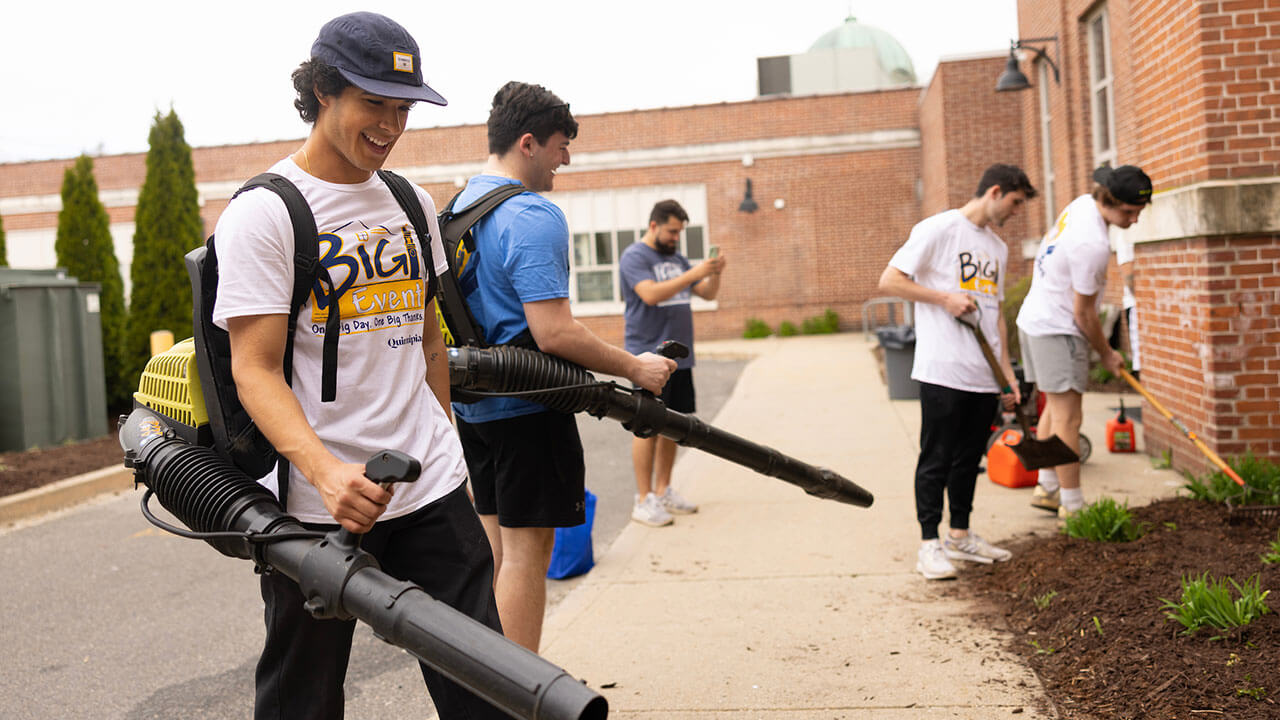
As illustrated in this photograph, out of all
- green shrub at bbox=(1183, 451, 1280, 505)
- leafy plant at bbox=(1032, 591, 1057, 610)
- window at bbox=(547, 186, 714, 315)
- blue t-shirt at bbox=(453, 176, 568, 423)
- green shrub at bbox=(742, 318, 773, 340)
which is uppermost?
window at bbox=(547, 186, 714, 315)

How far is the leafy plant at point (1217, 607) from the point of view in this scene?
3.52 m

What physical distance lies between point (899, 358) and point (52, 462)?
845cm

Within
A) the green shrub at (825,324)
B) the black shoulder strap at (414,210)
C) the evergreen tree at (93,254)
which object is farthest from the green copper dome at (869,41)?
the black shoulder strap at (414,210)

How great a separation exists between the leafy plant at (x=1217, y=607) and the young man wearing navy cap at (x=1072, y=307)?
1.96 m

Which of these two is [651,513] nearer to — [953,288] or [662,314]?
[662,314]

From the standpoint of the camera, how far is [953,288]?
201 inches

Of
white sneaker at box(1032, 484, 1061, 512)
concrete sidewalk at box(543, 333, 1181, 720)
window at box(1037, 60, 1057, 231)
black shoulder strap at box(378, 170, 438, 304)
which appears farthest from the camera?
window at box(1037, 60, 1057, 231)

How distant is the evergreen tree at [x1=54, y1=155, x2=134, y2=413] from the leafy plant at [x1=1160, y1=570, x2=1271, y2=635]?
1196cm

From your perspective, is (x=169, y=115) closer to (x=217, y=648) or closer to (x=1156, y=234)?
(x=217, y=648)

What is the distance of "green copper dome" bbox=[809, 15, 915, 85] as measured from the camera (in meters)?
35.9

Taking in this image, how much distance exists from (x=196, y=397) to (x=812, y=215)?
23.0 m

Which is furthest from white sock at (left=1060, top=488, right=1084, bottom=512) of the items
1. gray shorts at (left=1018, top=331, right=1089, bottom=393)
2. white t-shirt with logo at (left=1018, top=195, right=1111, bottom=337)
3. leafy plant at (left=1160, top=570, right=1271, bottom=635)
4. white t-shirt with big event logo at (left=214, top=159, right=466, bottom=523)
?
white t-shirt with big event logo at (left=214, top=159, right=466, bottom=523)

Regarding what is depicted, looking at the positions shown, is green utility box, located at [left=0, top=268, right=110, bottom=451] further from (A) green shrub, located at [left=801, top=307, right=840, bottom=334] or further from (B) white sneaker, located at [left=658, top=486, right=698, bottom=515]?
(A) green shrub, located at [left=801, top=307, right=840, bottom=334]

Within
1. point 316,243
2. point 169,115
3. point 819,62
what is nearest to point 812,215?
point 819,62
